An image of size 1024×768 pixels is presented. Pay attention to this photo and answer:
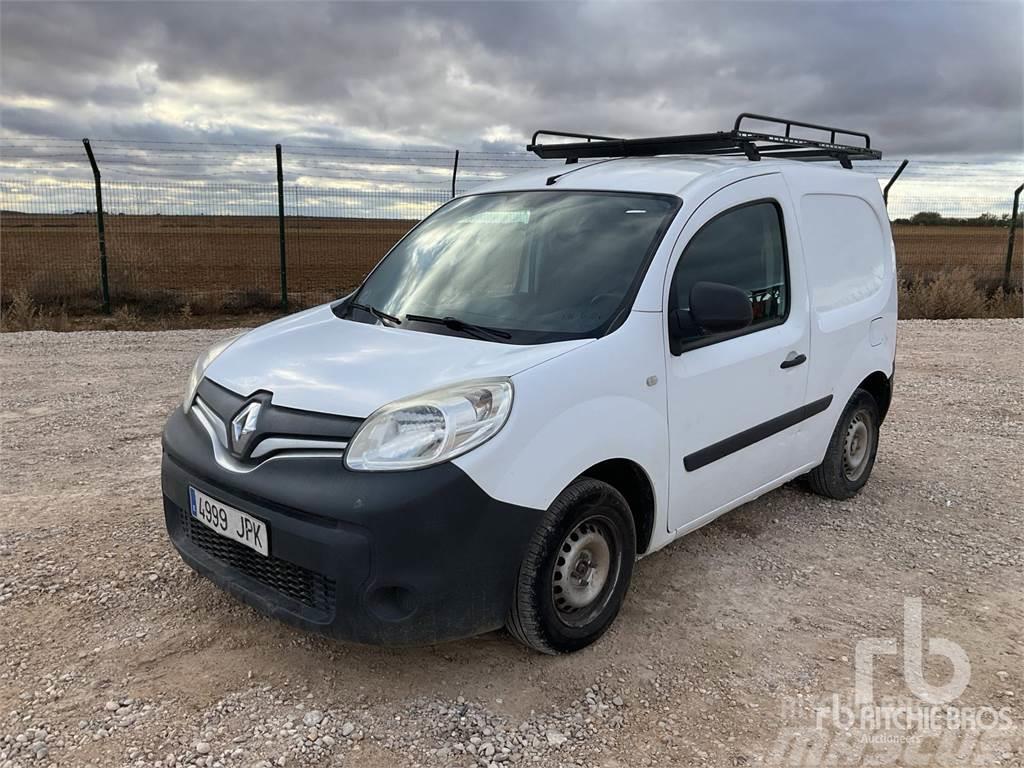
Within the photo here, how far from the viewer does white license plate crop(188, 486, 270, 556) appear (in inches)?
104

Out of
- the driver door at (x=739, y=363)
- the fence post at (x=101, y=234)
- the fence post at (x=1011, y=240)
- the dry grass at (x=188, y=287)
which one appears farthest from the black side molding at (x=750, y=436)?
the fence post at (x=1011, y=240)

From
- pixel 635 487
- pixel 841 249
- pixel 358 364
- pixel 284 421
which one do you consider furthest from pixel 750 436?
pixel 284 421

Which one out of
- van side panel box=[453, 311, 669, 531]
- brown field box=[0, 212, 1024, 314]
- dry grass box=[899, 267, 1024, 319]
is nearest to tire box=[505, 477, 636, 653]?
van side panel box=[453, 311, 669, 531]

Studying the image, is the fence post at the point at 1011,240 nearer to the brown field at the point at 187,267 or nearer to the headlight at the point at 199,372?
the brown field at the point at 187,267

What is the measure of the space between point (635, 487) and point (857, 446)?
88.6 inches

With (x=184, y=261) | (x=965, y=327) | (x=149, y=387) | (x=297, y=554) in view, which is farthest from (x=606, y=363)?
(x=184, y=261)

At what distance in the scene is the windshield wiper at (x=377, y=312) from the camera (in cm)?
340

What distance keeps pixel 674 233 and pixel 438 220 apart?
4.66 ft

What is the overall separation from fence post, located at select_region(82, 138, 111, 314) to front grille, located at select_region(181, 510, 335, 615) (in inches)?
379

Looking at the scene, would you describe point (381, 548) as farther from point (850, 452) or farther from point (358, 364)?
point (850, 452)

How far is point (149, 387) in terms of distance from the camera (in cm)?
698

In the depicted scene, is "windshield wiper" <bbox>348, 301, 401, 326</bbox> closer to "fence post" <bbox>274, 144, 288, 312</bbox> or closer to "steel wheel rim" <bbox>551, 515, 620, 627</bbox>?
"steel wheel rim" <bbox>551, 515, 620, 627</bbox>

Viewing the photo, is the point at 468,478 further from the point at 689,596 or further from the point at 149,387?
the point at 149,387

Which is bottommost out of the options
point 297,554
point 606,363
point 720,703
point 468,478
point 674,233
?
point 720,703
